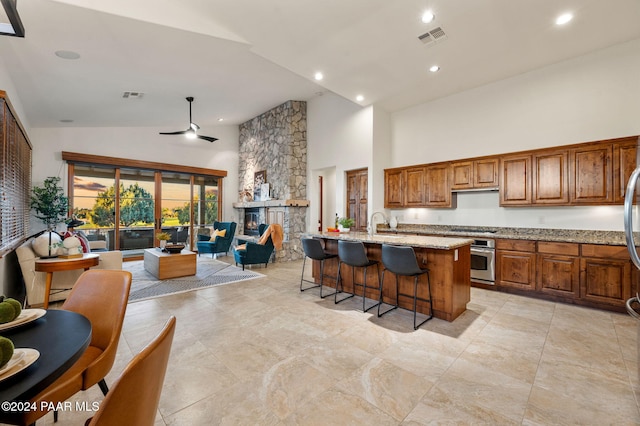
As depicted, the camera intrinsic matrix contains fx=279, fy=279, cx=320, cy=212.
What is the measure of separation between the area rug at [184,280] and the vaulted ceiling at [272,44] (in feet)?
10.1

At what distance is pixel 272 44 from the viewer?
3850 mm

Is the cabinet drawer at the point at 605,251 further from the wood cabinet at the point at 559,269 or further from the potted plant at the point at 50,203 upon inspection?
the potted plant at the point at 50,203

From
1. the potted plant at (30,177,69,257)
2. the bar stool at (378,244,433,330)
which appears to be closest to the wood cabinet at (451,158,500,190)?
the bar stool at (378,244,433,330)

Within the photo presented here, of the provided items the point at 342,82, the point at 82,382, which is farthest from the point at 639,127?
the point at 82,382

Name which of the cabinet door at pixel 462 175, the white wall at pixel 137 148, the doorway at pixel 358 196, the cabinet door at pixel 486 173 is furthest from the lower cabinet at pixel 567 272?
the white wall at pixel 137 148

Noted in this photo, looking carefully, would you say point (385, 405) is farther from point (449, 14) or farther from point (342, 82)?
point (342, 82)

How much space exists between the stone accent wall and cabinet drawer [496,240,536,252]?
448 centimetres

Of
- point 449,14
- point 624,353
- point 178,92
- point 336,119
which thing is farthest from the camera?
point 336,119

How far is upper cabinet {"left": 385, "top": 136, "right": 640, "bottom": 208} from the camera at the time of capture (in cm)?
373

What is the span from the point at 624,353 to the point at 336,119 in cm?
605

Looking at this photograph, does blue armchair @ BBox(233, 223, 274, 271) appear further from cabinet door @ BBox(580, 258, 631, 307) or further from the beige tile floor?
cabinet door @ BBox(580, 258, 631, 307)

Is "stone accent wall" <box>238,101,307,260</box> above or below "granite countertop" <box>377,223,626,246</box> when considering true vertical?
above

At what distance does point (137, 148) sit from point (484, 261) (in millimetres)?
8421

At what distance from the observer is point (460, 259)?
3375 millimetres
